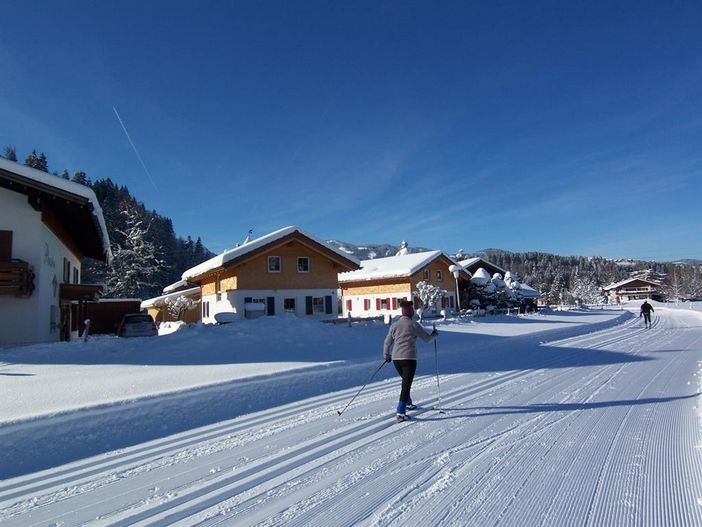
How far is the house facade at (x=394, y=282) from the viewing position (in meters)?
37.8

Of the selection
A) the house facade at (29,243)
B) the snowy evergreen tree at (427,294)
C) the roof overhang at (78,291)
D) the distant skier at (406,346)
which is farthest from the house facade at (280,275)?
the distant skier at (406,346)

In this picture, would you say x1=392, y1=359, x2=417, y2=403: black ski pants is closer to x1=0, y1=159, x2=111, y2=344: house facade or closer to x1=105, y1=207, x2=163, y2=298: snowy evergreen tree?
x1=0, y1=159, x2=111, y2=344: house facade

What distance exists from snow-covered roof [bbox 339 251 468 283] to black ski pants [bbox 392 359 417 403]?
2976 cm

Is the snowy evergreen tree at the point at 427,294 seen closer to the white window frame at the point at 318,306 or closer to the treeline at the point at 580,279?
the white window frame at the point at 318,306

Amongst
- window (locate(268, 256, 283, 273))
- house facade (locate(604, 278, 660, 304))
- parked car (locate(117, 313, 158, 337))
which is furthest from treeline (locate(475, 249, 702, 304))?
parked car (locate(117, 313, 158, 337))

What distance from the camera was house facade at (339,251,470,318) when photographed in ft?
124

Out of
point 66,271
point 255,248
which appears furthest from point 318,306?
point 66,271

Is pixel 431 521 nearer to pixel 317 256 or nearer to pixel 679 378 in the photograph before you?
pixel 679 378

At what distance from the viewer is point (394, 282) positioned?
127 feet

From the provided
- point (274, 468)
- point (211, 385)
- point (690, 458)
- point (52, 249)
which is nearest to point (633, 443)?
point (690, 458)

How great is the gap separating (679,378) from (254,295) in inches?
812

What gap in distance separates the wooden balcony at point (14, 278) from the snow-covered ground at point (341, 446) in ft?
13.2

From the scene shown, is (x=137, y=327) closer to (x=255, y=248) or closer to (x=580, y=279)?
(x=255, y=248)

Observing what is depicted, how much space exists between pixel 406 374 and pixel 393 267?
1286 inches
